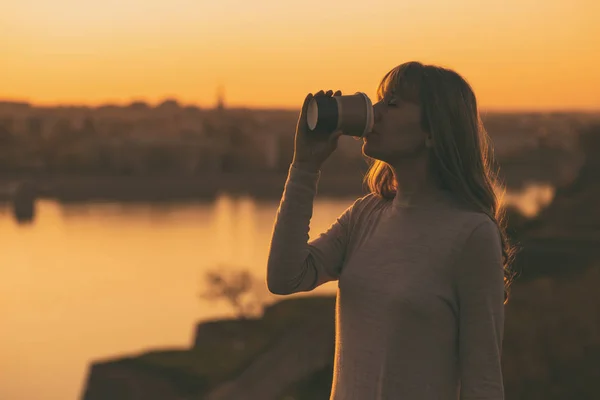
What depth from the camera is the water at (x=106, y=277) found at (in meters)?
28.3

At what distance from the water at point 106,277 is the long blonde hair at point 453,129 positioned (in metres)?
23.9

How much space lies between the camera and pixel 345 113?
122cm

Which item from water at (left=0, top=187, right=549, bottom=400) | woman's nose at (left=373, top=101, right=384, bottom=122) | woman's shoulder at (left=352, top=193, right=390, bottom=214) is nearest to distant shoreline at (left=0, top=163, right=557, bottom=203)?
water at (left=0, top=187, right=549, bottom=400)

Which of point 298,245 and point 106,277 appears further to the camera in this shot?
point 106,277

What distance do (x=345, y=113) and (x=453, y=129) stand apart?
167mm

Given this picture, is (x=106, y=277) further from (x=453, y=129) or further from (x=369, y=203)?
(x=453, y=129)

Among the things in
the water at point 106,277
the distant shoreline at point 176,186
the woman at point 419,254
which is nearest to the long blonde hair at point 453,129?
the woman at point 419,254

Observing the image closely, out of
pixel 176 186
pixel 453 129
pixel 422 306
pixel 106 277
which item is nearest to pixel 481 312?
pixel 422 306

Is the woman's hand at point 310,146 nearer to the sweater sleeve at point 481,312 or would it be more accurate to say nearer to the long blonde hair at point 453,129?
Result: the long blonde hair at point 453,129

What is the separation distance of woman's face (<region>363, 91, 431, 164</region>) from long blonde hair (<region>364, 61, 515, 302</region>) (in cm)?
1

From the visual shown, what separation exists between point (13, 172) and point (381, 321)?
63.4m

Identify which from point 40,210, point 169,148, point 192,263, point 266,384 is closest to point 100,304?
point 192,263

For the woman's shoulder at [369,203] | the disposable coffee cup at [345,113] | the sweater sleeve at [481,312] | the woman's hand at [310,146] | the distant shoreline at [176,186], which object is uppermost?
the disposable coffee cup at [345,113]

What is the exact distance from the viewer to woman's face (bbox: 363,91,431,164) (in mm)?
1269
